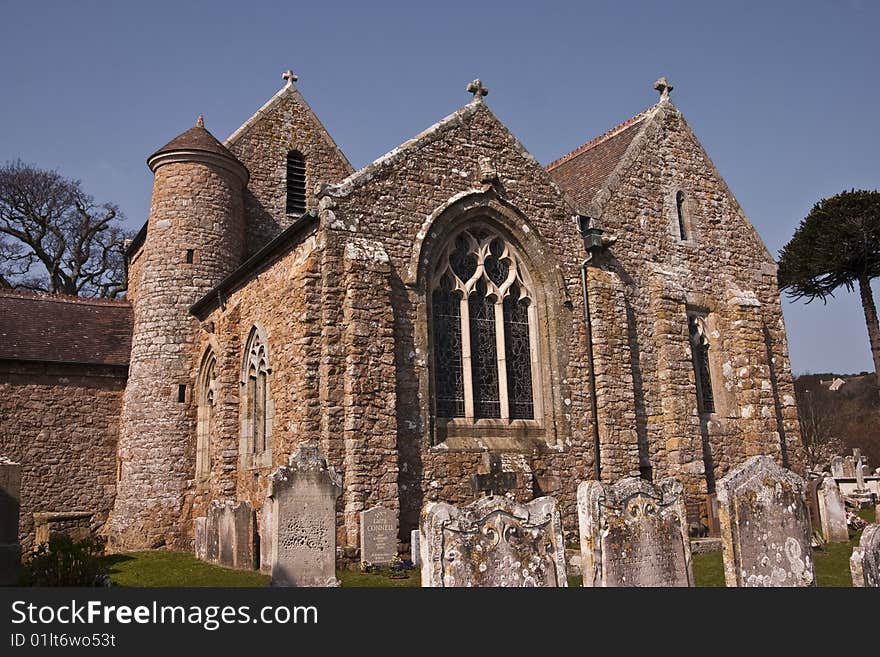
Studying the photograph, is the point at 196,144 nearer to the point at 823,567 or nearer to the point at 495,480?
the point at 495,480

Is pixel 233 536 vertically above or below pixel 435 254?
below

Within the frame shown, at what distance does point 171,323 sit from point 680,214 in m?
13.1

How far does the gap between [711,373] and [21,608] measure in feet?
53.5

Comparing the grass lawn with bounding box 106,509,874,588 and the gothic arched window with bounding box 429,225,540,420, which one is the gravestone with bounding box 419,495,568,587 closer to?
the grass lawn with bounding box 106,509,874,588

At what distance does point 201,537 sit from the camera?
16406 mm

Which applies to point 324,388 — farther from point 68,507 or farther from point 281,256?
point 68,507

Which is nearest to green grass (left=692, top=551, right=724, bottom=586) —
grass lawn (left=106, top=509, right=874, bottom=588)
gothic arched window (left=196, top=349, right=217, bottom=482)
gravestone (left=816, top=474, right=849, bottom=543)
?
grass lawn (left=106, top=509, right=874, bottom=588)

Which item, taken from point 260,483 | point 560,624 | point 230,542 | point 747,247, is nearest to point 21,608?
point 560,624

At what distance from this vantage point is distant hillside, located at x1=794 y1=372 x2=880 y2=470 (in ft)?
161

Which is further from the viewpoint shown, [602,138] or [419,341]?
[602,138]

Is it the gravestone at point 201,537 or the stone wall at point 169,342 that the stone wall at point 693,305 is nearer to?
the gravestone at point 201,537

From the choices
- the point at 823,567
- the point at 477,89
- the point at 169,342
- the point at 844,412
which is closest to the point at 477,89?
the point at 477,89

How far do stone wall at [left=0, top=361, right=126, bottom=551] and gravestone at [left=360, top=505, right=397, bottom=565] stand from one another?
918 centimetres

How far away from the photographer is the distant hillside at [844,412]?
1934 inches
